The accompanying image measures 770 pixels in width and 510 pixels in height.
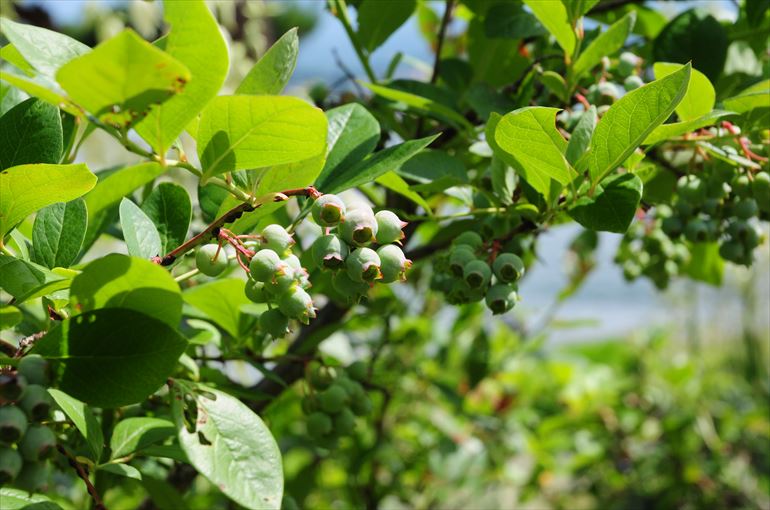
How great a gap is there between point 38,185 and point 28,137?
0.38 ft

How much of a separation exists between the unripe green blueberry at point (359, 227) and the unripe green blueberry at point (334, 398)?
389 mm

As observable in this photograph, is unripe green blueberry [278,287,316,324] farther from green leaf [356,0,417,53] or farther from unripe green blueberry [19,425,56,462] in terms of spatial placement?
green leaf [356,0,417,53]

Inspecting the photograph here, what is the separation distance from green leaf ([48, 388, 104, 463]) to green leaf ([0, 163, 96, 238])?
14cm

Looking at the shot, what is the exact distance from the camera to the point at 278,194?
598mm

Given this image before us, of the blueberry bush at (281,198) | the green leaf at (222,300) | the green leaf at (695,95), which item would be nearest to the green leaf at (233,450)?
the blueberry bush at (281,198)

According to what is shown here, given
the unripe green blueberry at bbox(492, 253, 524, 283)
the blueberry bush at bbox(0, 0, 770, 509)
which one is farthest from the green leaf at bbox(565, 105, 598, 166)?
the unripe green blueberry at bbox(492, 253, 524, 283)

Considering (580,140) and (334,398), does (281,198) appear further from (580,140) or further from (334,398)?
(334,398)

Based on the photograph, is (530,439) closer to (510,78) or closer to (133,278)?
(510,78)

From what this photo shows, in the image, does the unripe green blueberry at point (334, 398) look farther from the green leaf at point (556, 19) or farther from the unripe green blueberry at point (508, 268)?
the green leaf at point (556, 19)

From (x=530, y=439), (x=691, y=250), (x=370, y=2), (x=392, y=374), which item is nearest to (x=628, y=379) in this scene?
(x=530, y=439)

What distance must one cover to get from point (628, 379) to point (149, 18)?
231 centimetres

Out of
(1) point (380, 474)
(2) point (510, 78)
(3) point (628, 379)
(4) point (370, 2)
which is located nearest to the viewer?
(4) point (370, 2)

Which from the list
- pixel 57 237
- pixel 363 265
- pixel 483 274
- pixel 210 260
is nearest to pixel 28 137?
pixel 57 237

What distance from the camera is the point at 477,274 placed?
74cm
